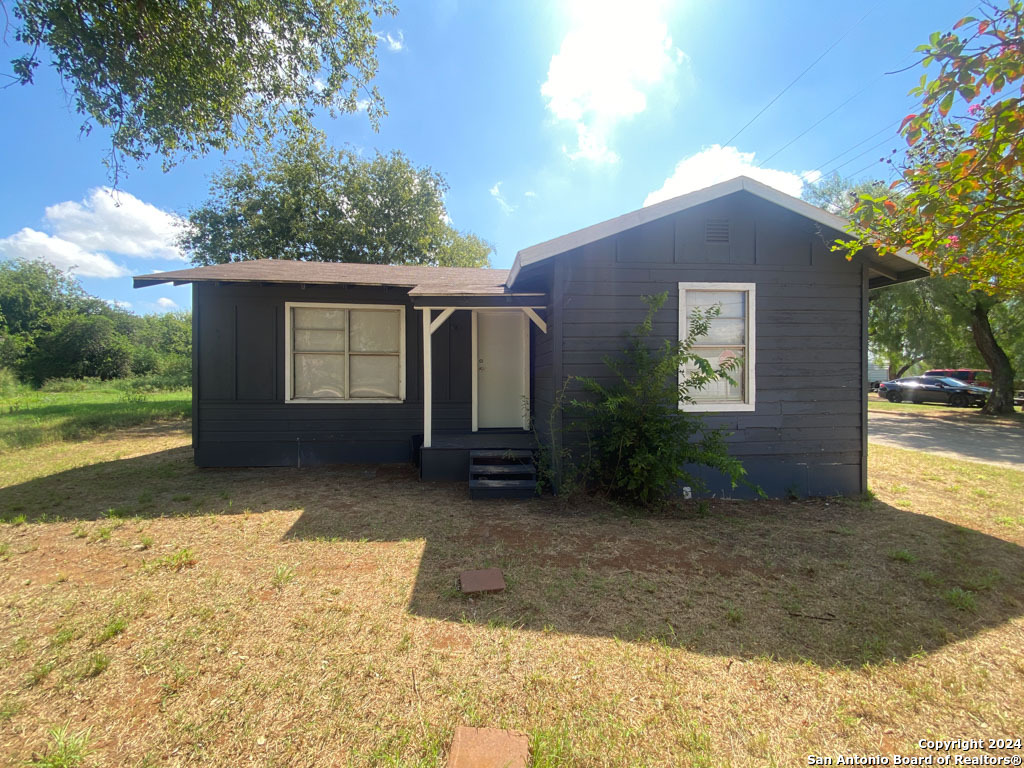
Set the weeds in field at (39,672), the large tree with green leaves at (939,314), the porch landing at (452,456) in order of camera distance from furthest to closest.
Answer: the large tree with green leaves at (939,314) → the porch landing at (452,456) → the weeds in field at (39,672)

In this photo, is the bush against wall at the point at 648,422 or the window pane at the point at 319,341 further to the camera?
the window pane at the point at 319,341

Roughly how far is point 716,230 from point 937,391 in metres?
20.9

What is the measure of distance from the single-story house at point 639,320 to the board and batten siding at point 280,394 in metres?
0.02

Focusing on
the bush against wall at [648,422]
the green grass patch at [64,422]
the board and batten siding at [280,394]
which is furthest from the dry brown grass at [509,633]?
the green grass patch at [64,422]

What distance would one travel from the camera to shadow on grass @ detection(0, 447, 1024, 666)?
2455 mm

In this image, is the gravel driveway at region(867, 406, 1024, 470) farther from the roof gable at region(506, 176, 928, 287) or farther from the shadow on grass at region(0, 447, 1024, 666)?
the roof gable at region(506, 176, 928, 287)

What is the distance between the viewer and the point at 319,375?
6660mm

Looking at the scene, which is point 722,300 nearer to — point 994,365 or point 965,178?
point 965,178

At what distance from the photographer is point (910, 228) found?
334 cm

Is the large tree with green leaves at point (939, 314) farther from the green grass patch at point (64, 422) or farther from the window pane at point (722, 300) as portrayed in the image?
the green grass patch at point (64, 422)

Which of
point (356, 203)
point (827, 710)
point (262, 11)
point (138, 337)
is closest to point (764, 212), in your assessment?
point (827, 710)

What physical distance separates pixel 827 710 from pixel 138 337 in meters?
46.0

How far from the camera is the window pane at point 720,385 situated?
5.02 meters

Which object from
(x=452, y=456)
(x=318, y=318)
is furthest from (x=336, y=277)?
(x=452, y=456)
